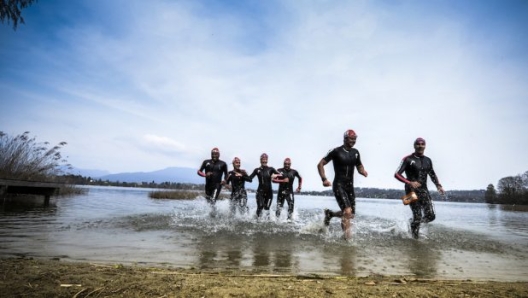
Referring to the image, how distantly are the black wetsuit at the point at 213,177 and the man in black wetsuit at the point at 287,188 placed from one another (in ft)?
7.43

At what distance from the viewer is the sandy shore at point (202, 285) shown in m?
2.46

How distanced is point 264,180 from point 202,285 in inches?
336

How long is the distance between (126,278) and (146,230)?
4779 millimetres

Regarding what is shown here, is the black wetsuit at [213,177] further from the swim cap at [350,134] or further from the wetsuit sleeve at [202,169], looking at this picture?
the swim cap at [350,134]

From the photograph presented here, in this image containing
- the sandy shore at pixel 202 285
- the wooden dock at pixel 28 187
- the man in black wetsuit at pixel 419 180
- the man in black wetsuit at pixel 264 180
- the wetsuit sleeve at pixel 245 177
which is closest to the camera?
the sandy shore at pixel 202 285

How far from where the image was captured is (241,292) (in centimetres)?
251

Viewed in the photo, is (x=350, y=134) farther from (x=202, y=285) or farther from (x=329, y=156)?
(x=202, y=285)

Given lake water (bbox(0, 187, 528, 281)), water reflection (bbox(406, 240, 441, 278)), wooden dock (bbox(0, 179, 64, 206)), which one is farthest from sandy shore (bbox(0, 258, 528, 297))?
wooden dock (bbox(0, 179, 64, 206))

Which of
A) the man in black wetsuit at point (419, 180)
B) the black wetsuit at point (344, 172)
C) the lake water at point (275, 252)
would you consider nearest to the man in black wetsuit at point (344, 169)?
the black wetsuit at point (344, 172)

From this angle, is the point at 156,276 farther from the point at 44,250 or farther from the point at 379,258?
the point at 379,258

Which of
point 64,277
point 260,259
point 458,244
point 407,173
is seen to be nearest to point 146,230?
point 260,259

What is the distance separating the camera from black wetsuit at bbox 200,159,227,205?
439 inches

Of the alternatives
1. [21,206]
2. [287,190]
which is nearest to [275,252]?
[287,190]

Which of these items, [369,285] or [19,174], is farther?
[19,174]
